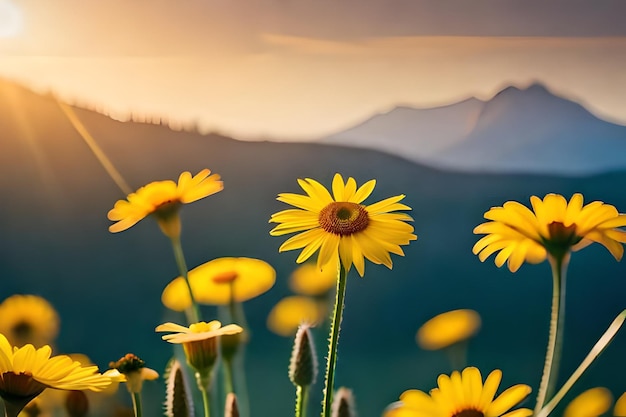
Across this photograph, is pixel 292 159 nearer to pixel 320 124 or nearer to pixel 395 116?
pixel 320 124

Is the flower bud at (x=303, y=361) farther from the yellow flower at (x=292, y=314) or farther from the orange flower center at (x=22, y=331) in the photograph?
the orange flower center at (x=22, y=331)

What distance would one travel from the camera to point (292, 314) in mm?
928

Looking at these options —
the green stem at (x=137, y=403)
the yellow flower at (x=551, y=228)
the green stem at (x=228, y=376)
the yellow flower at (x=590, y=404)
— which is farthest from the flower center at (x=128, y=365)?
the yellow flower at (x=590, y=404)

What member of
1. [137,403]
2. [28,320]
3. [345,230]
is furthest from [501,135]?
[28,320]

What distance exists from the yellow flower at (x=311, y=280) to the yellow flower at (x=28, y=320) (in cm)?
35

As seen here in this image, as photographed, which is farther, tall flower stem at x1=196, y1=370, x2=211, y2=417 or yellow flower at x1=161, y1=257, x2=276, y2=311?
yellow flower at x1=161, y1=257, x2=276, y2=311

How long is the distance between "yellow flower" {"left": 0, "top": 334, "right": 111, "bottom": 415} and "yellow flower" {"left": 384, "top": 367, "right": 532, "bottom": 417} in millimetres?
Result: 389

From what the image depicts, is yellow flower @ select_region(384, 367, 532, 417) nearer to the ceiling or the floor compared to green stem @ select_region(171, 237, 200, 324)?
nearer to the floor

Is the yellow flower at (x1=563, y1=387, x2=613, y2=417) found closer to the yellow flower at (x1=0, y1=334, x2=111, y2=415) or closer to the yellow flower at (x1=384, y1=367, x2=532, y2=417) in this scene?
the yellow flower at (x1=384, y1=367, x2=532, y2=417)

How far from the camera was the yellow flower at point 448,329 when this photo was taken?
92 cm

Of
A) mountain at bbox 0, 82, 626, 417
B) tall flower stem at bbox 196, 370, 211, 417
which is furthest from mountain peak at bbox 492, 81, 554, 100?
tall flower stem at bbox 196, 370, 211, 417

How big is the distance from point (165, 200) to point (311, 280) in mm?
238

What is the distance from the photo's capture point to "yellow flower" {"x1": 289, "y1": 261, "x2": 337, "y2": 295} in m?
0.92

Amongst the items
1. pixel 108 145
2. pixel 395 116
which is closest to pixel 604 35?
pixel 395 116
